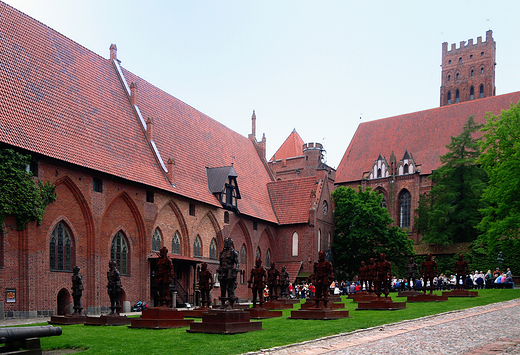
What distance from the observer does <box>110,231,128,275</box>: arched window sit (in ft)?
101

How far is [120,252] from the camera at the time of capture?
3128 cm

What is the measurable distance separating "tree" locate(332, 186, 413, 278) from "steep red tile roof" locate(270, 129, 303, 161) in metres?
23.7

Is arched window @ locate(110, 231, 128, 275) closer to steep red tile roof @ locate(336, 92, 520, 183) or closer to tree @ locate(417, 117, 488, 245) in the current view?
tree @ locate(417, 117, 488, 245)

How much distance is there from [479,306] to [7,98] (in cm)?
2296

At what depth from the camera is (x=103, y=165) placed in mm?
29516

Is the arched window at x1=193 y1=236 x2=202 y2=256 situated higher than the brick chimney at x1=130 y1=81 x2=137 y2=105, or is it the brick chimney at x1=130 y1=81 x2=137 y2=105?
the brick chimney at x1=130 y1=81 x2=137 y2=105

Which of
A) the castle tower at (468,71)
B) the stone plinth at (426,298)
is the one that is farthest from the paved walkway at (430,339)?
the castle tower at (468,71)

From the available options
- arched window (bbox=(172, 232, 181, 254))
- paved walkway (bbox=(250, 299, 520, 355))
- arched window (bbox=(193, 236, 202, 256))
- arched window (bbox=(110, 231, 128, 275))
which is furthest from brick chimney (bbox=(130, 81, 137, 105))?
paved walkway (bbox=(250, 299, 520, 355))

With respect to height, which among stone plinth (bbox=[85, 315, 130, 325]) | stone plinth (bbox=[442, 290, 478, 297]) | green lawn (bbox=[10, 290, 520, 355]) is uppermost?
green lawn (bbox=[10, 290, 520, 355])

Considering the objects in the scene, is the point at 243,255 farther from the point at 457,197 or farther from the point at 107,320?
the point at 107,320

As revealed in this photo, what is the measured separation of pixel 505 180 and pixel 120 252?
84.2ft

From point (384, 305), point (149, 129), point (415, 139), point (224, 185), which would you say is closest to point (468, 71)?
point (415, 139)

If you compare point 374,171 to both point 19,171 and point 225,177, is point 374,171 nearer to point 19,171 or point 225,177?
point 225,177

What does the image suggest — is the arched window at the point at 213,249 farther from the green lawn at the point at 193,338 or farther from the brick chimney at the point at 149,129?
the green lawn at the point at 193,338
